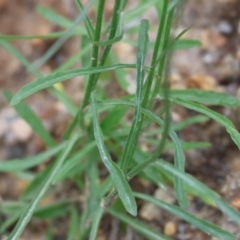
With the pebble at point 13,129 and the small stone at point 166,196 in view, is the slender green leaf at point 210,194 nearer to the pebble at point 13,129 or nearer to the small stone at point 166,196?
the small stone at point 166,196

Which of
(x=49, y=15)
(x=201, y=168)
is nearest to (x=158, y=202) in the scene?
(x=201, y=168)

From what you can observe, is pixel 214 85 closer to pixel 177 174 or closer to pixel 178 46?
pixel 178 46

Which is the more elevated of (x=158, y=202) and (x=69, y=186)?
(x=158, y=202)

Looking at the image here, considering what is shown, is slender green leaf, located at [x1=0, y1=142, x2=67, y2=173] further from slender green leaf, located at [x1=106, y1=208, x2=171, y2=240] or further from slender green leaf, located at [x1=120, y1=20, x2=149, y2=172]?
slender green leaf, located at [x1=120, y1=20, x2=149, y2=172]

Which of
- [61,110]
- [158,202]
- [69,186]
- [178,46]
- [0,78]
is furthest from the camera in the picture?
[0,78]

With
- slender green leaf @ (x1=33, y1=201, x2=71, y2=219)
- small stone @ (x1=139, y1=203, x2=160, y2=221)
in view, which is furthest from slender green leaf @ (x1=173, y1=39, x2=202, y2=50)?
slender green leaf @ (x1=33, y1=201, x2=71, y2=219)
